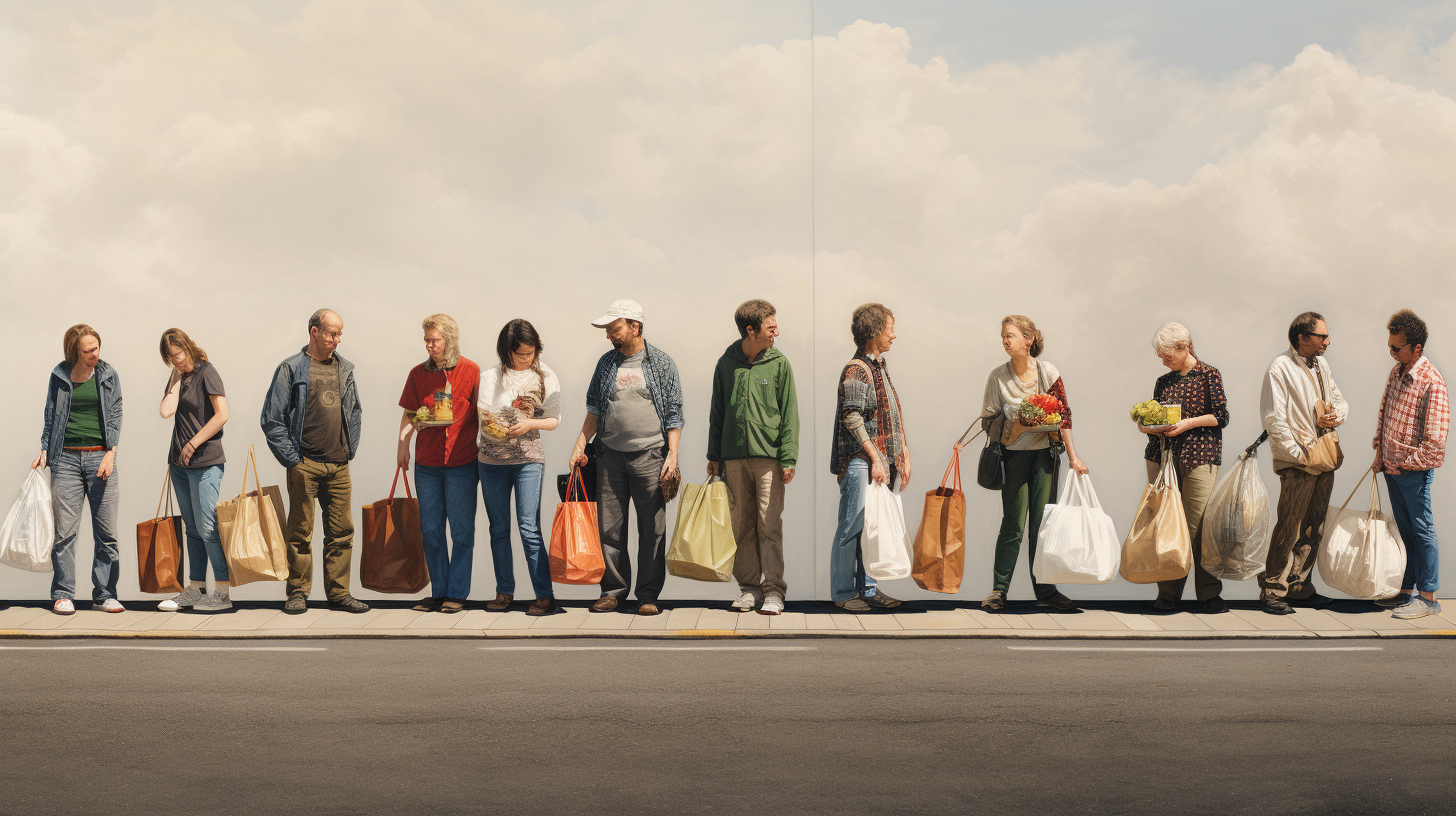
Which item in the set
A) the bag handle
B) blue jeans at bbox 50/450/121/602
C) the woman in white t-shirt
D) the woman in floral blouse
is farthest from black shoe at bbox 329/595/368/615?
the woman in floral blouse

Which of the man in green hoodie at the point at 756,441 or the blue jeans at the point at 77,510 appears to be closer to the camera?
the man in green hoodie at the point at 756,441

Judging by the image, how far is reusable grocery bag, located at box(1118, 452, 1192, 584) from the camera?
6734 millimetres

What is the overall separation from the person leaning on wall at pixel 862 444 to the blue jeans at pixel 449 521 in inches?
83.6

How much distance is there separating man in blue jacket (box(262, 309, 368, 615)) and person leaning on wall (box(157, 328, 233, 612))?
38 centimetres

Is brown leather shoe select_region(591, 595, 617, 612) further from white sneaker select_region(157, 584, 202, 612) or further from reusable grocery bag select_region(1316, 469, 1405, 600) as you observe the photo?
reusable grocery bag select_region(1316, 469, 1405, 600)

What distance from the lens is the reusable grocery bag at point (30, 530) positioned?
7.00 m

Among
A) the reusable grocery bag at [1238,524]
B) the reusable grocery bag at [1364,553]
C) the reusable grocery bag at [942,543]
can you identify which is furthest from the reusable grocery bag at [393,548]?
the reusable grocery bag at [1364,553]

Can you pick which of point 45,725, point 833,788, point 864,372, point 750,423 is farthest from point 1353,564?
point 45,725

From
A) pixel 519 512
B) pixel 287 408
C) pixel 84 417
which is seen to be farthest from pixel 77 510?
pixel 519 512

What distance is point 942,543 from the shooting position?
6.93 meters

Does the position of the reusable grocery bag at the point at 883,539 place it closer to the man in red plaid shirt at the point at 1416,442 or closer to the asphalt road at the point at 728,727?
the asphalt road at the point at 728,727

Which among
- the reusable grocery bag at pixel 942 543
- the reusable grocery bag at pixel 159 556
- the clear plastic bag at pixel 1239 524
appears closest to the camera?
the clear plastic bag at pixel 1239 524

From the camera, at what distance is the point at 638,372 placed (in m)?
6.92

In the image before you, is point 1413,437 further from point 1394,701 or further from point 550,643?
point 550,643
